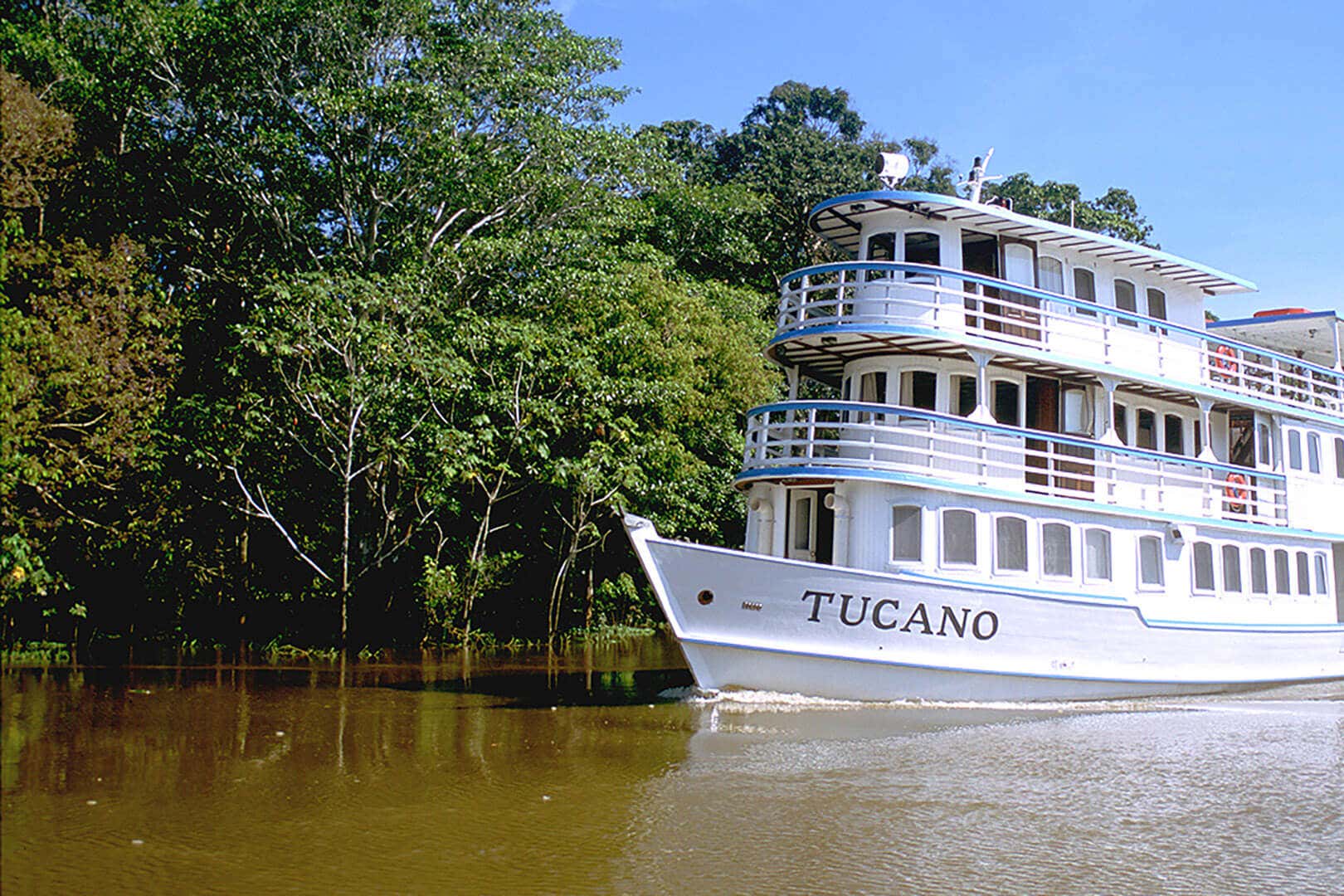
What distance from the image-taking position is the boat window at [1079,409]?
17.5m

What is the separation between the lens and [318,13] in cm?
2339

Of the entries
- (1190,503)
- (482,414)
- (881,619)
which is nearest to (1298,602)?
(1190,503)

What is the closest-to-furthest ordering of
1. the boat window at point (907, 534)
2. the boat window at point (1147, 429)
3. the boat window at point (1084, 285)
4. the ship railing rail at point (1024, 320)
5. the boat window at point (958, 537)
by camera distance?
the boat window at point (907, 534)
the boat window at point (958, 537)
the ship railing rail at point (1024, 320)
the boat window at point (1084, 285)
the boat window at point (1147, 429)

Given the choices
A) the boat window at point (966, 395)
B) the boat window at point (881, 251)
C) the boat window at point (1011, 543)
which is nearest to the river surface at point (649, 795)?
the boat window at point (1011, 543)

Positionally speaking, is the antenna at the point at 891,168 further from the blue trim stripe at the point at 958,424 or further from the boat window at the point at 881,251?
the blue trim stripe at the point at 958,424

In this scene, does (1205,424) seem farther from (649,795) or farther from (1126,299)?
(649,795)

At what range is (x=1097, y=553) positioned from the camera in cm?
1622

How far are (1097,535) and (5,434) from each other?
46.2 ft

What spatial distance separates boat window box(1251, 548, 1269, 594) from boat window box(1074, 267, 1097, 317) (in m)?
4.65

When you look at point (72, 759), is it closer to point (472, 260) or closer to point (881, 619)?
point (881, 619)

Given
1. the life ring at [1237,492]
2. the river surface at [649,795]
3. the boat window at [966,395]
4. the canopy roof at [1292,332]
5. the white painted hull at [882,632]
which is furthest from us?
the canopy roof at [1292,332]

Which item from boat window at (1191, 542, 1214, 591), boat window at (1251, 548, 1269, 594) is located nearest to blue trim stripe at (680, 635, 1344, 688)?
boat window at (1191, 542, 1214, 591)

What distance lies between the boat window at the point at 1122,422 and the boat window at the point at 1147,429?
0.35 m

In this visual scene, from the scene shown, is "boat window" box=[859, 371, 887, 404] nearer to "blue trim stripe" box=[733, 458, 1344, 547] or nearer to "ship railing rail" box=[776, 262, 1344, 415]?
"ship railing rail" box=[776, 262, 1344, 415]
